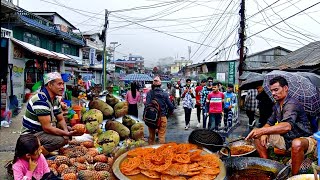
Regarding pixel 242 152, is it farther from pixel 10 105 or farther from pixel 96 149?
pixel 10 105

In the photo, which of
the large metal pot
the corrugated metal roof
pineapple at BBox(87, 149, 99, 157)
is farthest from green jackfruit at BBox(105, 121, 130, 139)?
the corrugated metal roof

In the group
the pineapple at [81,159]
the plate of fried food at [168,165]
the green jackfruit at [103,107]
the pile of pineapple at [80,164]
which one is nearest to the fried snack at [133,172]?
the plate of fried food at [168,165]

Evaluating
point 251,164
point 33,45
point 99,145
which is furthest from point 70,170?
point 33,45

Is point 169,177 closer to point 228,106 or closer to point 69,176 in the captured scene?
point 69,176

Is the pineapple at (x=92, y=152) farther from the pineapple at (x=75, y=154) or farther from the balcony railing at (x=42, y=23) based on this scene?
the balcony railing at (x=42, y=23)

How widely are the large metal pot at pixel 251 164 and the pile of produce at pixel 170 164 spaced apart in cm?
42

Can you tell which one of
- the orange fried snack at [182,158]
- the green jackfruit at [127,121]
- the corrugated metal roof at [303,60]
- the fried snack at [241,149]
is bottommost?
the fried snack at [241,149]

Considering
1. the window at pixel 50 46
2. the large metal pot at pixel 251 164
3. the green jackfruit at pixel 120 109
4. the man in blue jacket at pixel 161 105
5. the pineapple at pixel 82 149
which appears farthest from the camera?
the window at pixel 50 46

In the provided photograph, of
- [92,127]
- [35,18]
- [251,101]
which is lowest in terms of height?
[92,127]

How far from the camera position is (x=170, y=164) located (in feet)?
11.1

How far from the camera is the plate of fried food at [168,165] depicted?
3.22 meters

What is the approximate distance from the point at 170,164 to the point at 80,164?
2.16 meters

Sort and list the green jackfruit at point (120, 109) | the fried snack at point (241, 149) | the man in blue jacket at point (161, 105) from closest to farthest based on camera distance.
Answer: the fried snack at point (241, 149) → the man in blue jacket at point (161, 105) → the green jackfruit at point (120, 109)

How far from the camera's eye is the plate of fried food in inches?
127
